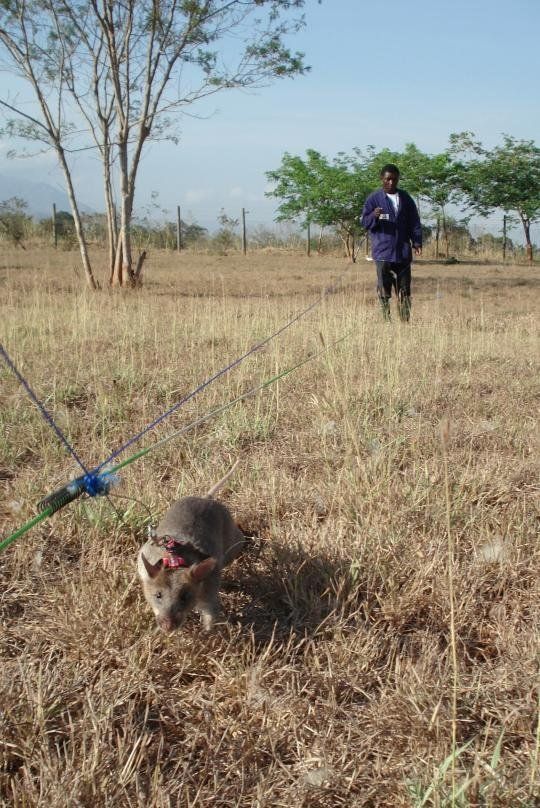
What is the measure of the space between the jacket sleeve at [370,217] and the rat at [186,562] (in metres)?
6.31

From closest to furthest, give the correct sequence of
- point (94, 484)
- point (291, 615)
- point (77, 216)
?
point (94, 484), point (291, 615), point (77, 216)

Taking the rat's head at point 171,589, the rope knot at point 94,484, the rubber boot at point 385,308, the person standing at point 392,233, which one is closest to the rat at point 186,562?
the rat's head at point 171,589

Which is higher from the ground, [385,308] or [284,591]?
[385,308]

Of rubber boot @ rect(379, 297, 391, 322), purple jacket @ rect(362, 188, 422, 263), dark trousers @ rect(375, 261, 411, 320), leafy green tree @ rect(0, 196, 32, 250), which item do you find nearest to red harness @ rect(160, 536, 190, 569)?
rubber boot @ rect(379, 297, 391, 322)

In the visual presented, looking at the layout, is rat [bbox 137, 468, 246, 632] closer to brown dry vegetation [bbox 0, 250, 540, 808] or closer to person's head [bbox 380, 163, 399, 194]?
brown dry vegetation [bbox 0, 250, 540, 808]

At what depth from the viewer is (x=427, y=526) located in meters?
2.72

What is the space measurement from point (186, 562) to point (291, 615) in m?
0.46

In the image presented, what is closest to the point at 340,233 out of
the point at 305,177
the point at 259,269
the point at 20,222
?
the point at 305,177

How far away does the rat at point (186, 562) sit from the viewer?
1.96m

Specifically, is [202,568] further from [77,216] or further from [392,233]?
[77,216]

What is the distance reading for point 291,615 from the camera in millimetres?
2221

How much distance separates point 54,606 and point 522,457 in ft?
8.32

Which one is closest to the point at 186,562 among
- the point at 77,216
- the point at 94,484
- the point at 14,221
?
the point at 94,484

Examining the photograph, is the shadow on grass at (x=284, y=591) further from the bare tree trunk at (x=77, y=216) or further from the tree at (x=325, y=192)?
the tree at (x=325, y=192)
